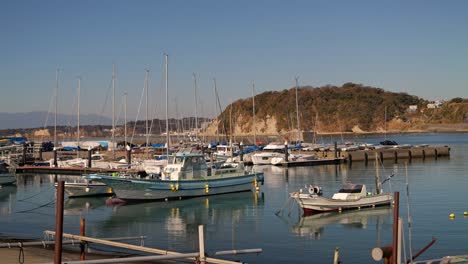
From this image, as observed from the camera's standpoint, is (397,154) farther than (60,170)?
Yes

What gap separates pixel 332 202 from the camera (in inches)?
1410

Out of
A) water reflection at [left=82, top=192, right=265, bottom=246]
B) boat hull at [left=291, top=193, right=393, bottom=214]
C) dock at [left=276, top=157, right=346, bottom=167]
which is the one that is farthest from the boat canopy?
dock at [left=276, top=157, right=346, bottom=167]

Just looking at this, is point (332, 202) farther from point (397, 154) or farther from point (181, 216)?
point (397, 154)

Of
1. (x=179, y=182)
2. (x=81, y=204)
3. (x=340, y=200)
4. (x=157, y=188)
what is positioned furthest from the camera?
(x=179, y=182)

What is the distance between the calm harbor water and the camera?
2630 cm

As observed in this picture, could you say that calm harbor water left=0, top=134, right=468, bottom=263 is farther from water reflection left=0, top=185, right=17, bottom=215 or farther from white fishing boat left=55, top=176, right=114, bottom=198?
white fishing boat left=55, top=176, right=114, bottom=198

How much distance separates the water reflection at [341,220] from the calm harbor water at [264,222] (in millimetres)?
53

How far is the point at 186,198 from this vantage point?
44625 mm

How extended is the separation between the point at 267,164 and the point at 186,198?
3430 cm

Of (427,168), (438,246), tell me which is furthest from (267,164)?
(438,246)

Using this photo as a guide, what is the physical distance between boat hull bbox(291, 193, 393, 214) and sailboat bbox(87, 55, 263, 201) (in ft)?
37.3

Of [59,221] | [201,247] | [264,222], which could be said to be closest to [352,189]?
[264,222]

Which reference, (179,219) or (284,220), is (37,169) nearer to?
(179,219)

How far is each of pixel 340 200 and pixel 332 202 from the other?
623mm
